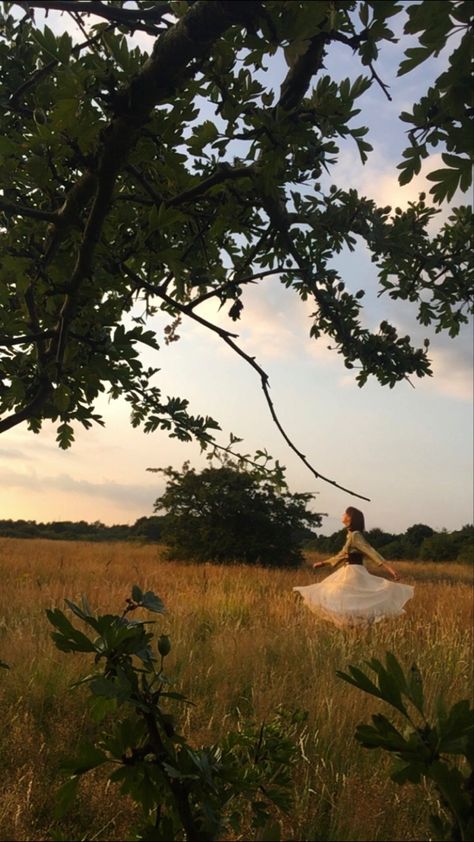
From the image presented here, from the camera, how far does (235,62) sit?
162 cm

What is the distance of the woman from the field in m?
0.26

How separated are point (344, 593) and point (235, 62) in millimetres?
7472

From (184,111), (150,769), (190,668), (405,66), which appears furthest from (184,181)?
(190,668)

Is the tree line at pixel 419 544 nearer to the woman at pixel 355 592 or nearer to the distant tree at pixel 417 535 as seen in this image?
the distant tree at pixel 417 535

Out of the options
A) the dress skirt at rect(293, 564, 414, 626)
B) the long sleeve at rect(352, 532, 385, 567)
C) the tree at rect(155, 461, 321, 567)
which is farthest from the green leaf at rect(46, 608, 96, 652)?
the tree at rect(155, 461, 321, 567)

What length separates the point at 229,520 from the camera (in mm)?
17875

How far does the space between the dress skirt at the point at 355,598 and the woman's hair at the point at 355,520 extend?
588 mm

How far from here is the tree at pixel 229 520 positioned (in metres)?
17.3

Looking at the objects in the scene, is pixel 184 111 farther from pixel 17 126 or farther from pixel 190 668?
pixel 190 668

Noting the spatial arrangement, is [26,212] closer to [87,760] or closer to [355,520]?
[87,760]

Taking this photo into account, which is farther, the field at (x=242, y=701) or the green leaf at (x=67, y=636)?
the field at (x=242, y=701)

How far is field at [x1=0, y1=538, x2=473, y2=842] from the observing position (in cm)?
235

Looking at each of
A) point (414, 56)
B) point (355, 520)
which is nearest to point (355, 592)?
point (355, 520)

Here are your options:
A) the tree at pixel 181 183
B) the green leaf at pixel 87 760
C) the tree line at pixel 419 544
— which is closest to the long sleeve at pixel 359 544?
the tree at pixel 181 183
